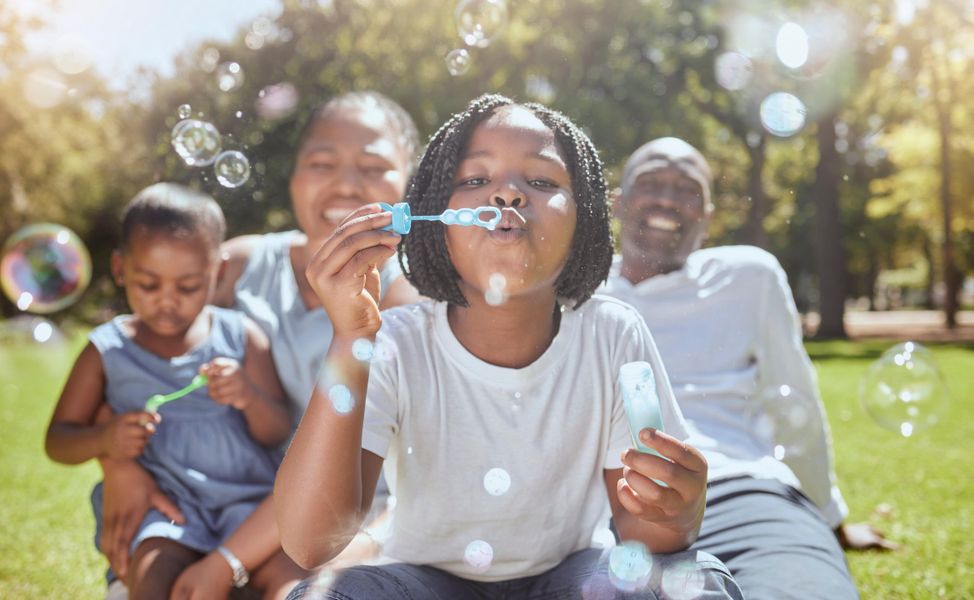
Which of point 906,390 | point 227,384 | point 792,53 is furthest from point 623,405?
point 792,53

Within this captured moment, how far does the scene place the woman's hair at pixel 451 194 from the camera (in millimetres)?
1671

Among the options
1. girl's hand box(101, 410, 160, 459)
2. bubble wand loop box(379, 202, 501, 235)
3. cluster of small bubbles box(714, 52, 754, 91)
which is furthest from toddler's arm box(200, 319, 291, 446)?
cluster of small bubbles box(714, 52, 754, 91)

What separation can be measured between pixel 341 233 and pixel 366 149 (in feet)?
3.50

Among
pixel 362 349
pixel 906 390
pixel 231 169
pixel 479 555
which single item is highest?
pixel 231 169

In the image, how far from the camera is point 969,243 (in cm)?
2595

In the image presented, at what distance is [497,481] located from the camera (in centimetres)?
159

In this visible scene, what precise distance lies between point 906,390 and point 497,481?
77.7 inches

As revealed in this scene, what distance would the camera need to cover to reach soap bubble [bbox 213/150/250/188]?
2391mm

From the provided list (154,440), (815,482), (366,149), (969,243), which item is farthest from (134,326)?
(969,243)

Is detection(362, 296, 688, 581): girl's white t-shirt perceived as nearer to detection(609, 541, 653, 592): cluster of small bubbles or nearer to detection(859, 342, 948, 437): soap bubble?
detection(609, 541, 653, 592): cluster of small bubbles

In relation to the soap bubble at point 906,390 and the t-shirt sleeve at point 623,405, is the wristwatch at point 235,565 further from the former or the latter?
the soap bubble at point 906,390

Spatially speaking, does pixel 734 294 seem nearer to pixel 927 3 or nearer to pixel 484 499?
pixel 484 499

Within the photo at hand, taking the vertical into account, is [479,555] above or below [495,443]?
below

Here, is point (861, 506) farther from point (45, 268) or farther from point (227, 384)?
point (45, 268)
